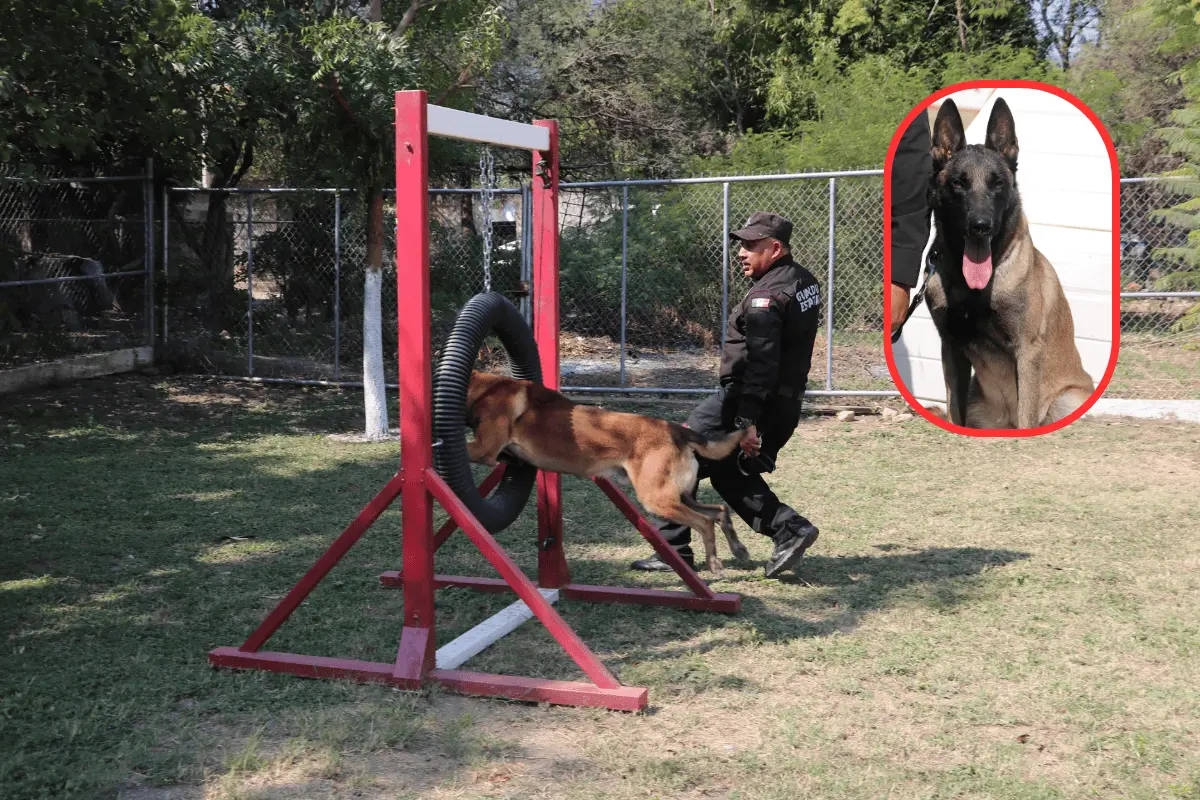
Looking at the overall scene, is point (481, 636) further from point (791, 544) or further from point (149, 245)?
point (149, 245)

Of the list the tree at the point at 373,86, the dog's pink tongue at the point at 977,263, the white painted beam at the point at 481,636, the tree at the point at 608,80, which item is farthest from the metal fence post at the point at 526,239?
the dog's pink tongue at the point at 977,263

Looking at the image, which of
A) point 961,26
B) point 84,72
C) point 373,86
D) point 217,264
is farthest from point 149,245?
point 961,26

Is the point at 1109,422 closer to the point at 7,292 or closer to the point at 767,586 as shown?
the point at 767,586

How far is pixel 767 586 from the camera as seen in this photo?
5.88 meters

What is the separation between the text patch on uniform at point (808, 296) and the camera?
5.63m

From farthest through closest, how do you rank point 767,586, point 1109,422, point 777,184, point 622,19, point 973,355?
point 622,19, point 777,184, point 1109,422, point 767,586, point 973,355

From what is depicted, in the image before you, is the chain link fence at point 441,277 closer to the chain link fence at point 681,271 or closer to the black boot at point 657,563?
the chain link fence at point 681,271

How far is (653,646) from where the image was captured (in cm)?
498

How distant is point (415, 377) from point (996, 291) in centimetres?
286

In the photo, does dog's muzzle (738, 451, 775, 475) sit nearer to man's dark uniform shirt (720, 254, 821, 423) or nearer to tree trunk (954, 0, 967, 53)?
man's dark uniform shirt (720, 254, 821, 423)

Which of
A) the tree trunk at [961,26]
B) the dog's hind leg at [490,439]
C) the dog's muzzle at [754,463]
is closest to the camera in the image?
the dog's hind leg at [490,439]

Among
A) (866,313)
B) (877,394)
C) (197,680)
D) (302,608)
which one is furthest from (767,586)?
(866,313)

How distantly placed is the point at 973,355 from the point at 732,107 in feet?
72.9

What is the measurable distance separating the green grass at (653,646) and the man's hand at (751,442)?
2.38ft
